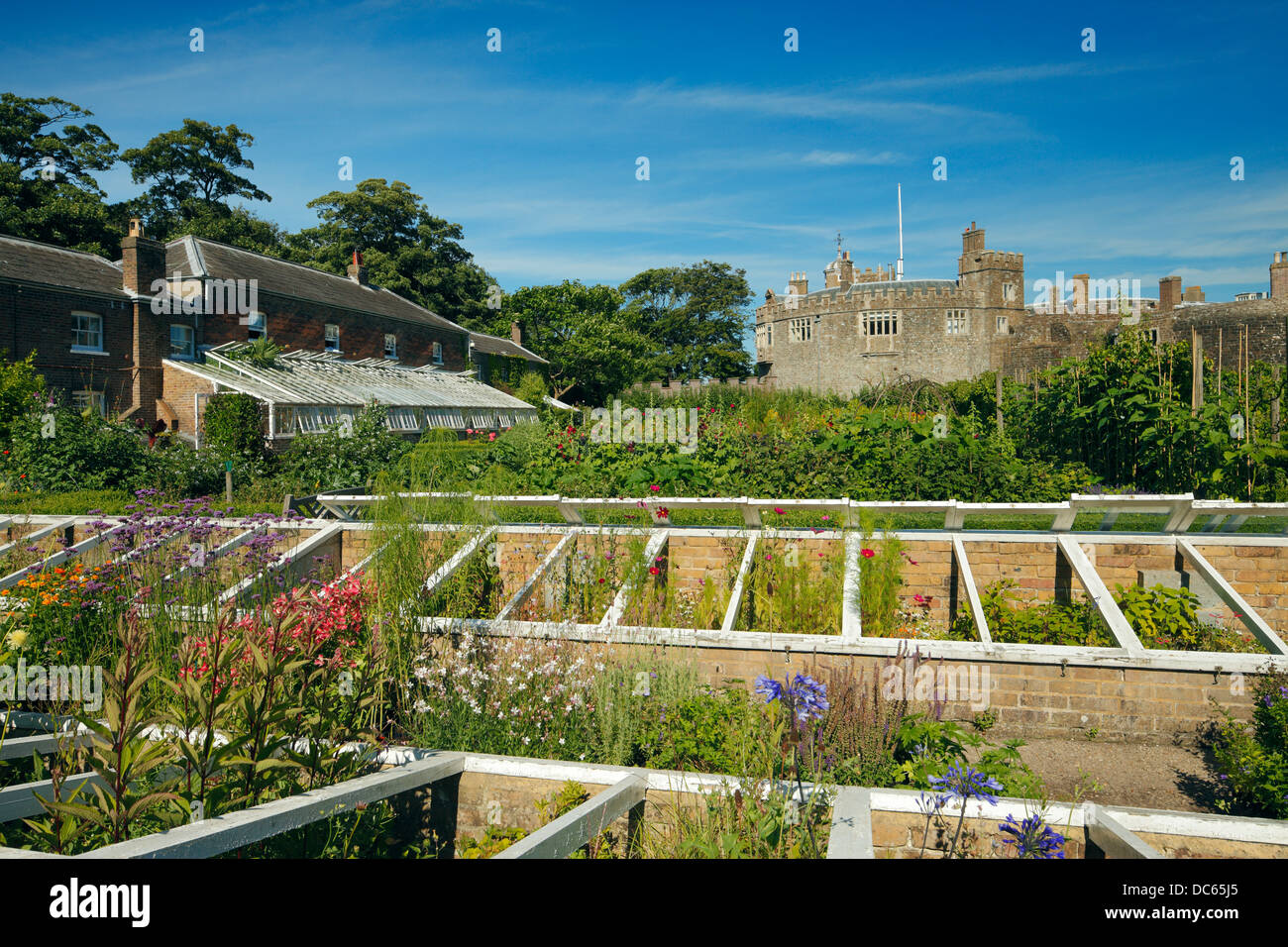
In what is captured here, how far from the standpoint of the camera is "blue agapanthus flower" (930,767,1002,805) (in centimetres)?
247

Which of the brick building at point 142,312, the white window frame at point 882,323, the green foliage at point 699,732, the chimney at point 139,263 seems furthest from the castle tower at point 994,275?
the green foliage at point 699,732

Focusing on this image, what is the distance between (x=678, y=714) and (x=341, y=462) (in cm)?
1036

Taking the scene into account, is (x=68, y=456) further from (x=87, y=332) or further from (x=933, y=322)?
(x=933, y=322)

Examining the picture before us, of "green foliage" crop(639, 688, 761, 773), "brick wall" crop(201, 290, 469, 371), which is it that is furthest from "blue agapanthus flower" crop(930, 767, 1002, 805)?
"brick wall" crop(201, 290, 469, 371)

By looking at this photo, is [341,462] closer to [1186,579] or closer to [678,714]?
[678,714]

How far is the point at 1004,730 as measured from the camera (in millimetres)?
4457

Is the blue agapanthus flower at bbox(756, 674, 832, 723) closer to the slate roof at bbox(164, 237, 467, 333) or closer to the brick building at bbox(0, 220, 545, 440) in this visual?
the brick building at bbox(0, 220, 545, 440)

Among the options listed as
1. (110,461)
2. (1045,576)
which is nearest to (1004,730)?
(1045,576)

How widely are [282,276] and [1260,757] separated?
28.8 m

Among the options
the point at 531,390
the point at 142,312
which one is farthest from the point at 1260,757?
the point at 531,390

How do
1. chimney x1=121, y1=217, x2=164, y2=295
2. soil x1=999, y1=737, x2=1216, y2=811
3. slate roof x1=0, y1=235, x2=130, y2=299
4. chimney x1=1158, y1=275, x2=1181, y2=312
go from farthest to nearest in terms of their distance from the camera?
chimney x1=1158, y1=275, x2=1181, y2=312
chimney x1=121, y1=217, x2=164, y2=295
slate roof x1=0, y1=235, x2=130, y2=299
soil x1=999, y1=737, x2=1216, y2=811

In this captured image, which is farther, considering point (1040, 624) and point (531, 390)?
point (531, 390)

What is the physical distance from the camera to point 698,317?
6041cm

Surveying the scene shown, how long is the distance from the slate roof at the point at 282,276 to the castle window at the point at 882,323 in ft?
78.4
